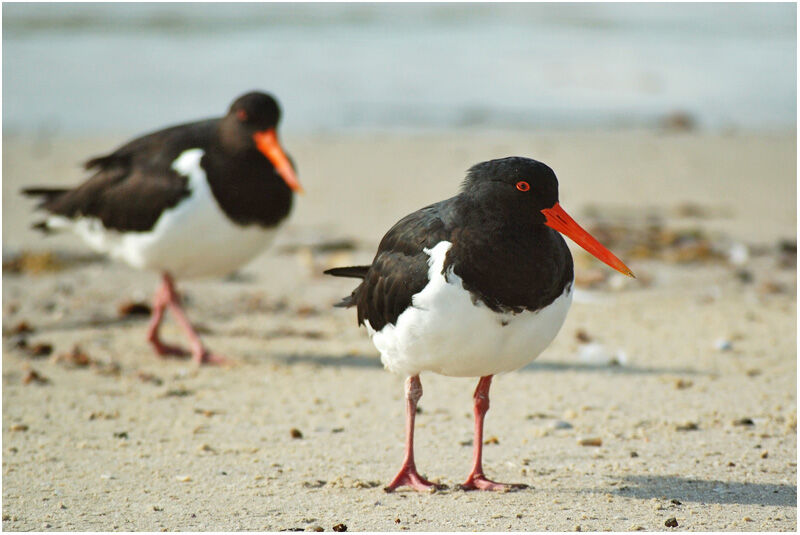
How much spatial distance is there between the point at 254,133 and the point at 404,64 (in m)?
10.2

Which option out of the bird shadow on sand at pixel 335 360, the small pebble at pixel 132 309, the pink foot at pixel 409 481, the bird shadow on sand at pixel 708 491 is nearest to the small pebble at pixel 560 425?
the bird shadow on sand at pixel 708 491

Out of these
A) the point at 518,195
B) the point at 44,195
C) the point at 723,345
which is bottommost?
the point at 723,345

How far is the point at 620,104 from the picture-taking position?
14.0 m

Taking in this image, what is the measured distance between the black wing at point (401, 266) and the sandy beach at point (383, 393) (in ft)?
2.50

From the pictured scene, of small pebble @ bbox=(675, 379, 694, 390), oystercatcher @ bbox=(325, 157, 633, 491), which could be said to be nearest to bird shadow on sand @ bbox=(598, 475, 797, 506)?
oystercatcher @ bbox=(325, 157, 633, 491)

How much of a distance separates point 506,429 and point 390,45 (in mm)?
13245

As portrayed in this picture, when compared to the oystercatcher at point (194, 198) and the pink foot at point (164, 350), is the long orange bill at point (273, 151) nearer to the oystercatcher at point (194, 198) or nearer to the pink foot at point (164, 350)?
the oystercatcher at point (194, 198)

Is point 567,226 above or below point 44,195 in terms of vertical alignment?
above

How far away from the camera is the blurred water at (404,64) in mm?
13391

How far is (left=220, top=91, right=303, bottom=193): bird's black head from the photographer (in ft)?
20.4

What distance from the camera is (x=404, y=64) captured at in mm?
16094

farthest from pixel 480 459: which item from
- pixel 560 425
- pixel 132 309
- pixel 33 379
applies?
pixel 132 309

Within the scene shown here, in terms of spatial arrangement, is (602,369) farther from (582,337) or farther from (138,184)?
(138,184)

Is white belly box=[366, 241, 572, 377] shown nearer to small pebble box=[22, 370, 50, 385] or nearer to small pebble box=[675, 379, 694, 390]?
small pebble box=[675, 379, 694, 390]
